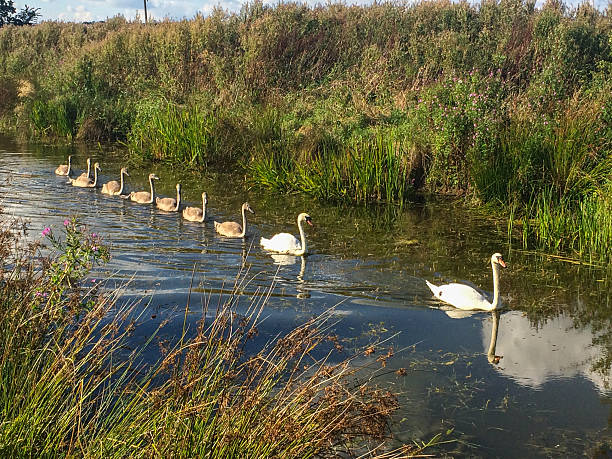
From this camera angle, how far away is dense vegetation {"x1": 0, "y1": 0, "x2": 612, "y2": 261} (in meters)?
12.5

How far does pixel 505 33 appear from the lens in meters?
26.0

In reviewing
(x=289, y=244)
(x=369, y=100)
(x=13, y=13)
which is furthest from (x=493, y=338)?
(x=13, y=13)

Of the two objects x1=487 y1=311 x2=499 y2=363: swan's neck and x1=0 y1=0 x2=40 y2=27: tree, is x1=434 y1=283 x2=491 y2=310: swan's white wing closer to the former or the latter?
x1=487 y1=311 x2=499 y2=363: swan's neck

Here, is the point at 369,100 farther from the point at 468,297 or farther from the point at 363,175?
the point at 468,297

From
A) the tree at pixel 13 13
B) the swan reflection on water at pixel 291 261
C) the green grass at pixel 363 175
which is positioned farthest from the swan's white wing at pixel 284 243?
the tree at pixel 13 13

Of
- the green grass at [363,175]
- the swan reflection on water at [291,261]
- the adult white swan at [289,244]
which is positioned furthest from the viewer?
the green grass at [363,175]

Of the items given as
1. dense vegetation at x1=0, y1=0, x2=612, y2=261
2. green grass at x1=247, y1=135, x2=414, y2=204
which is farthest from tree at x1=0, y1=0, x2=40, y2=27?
green grass at x1=247, y1=135, x2=414, y2=204

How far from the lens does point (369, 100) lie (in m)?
21.2

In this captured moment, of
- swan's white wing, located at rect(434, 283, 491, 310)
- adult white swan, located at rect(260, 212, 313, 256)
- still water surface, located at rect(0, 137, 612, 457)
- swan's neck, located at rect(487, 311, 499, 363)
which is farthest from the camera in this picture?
adult white swan, located at rect(260, 212, 313, 256)

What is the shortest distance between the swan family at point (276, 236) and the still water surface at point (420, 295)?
17cm

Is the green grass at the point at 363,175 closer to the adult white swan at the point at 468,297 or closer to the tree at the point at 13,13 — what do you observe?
the adult white swan at the point at 468,297

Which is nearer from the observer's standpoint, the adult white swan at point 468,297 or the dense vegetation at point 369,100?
the adult white swan at point 468,297

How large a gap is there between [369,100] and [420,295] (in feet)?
42.2

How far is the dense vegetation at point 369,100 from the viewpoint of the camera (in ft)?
40.9
